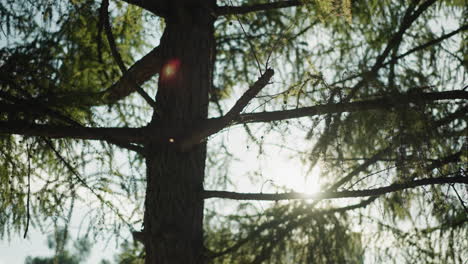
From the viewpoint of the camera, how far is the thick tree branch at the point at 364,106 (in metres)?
2.42

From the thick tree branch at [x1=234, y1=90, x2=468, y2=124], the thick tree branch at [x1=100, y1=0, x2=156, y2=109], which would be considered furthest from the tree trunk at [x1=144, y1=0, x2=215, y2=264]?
the thick tree branch at [x1=234, y1=90, x2=468, y2=124]

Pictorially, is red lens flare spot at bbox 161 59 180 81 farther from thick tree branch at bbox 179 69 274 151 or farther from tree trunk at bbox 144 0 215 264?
thick tree branch at bbox 179 69 274 151

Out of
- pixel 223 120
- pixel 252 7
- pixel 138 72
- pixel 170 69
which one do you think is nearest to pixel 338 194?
pixel 223 120

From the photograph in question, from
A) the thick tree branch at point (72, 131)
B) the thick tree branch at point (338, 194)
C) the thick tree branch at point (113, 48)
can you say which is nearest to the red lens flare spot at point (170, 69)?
the thick tree branch at point (113, 48)

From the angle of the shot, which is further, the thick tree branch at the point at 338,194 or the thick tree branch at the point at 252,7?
the thick tree branch at the point at 252,7

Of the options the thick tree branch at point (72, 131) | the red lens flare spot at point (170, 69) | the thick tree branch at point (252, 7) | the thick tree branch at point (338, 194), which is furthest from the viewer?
the thick tree branch at point (252, 7)

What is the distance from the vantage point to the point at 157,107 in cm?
279

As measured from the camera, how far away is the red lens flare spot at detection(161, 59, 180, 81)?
3000mm

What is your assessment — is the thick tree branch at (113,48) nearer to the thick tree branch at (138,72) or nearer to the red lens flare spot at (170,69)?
the red lens flare spot at (170,69)

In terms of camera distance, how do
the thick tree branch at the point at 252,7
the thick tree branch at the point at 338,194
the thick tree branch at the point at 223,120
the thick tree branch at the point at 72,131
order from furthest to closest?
the thick tree branch at the point at 252,7, the thick tree branch at the point at 72,131, the thick tree branch at the point at 338,194, the thick tree branch at the point at 223,120

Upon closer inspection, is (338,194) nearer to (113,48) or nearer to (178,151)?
(178,151)

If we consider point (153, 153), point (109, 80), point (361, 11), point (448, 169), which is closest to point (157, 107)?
point (153, 153)

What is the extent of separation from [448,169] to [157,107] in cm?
213

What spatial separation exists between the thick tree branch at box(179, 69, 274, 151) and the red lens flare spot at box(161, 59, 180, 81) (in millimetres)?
491
